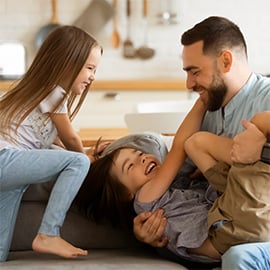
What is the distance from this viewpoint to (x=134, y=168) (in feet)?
7.65

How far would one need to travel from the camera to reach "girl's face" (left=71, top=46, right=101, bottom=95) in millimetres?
2521

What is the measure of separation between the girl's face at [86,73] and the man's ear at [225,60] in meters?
0.49

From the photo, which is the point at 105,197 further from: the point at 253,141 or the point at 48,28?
the point at 48,28

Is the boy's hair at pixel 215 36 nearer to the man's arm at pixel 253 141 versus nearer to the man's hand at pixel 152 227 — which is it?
the man's arm at pixel 253 141

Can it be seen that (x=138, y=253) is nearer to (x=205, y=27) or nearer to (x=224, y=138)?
(x=224, y=138)

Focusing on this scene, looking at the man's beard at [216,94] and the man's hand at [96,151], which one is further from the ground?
the man's beard at [216,94]

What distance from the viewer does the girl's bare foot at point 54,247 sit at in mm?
2119

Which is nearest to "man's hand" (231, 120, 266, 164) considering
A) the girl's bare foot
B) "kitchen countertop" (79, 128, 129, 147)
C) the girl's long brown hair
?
the girl's bare foot

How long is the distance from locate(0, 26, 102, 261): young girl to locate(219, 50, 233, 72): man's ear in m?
0.49

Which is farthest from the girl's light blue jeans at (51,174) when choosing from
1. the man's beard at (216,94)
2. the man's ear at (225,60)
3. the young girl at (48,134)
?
the man's ear at (225,60)

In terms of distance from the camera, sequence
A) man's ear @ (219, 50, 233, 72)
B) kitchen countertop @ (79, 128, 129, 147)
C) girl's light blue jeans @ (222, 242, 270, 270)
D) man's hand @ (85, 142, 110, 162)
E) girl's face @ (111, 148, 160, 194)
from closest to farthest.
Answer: girl's light blue jeans @ (222, 242, 270, 270)
girl's face @ (111, 148, 160, 194)
man's ear @ (219, 50, 233, 72)
man's hand @ (85, 142, 110, 162)
kitchen countertop @ (79, 128, 129, 147)

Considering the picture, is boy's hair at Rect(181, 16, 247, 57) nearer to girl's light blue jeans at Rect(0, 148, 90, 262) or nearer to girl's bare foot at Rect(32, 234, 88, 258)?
girl's light blue jeans at Rect(0, 148, 90, 262)

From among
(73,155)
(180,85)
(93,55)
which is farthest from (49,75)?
(180,85)

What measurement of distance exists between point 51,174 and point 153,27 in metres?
3.16
